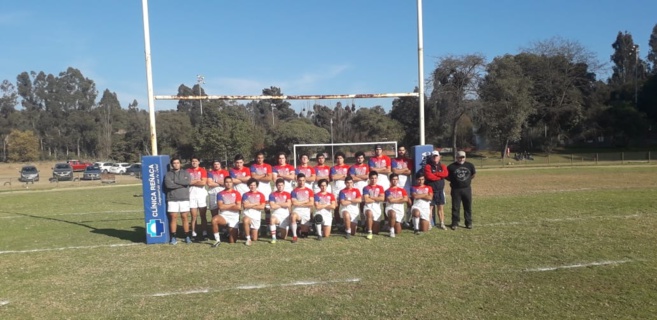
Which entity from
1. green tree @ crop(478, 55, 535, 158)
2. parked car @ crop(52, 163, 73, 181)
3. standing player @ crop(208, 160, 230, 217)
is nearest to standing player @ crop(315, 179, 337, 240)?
standing player @ crop(208, 160, 230, 217)

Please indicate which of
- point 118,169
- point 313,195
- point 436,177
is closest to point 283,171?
point 313,195

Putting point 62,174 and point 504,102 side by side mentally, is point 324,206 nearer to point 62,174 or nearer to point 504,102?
point 62,174

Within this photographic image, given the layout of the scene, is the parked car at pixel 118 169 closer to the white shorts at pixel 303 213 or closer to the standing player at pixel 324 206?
the white shorts at pixel 303 213

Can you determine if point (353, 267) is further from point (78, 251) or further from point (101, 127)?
point (101, 127)

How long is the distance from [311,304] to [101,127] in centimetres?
8702

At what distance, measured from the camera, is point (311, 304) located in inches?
196

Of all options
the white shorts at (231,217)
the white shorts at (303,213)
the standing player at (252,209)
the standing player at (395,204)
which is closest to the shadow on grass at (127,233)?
the white shorts at (231,217)

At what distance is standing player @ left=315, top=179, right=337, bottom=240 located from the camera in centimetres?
856

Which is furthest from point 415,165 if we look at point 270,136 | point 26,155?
point 26,155

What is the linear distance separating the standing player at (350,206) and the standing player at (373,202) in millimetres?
158

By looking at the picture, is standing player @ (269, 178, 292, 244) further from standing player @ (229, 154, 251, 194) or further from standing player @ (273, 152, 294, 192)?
standing player @ (229, 154, 251, 194)

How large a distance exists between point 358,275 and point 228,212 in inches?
130

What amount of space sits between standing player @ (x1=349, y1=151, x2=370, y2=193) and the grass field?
129cm

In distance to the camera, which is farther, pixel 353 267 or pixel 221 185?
pixel 221 185
